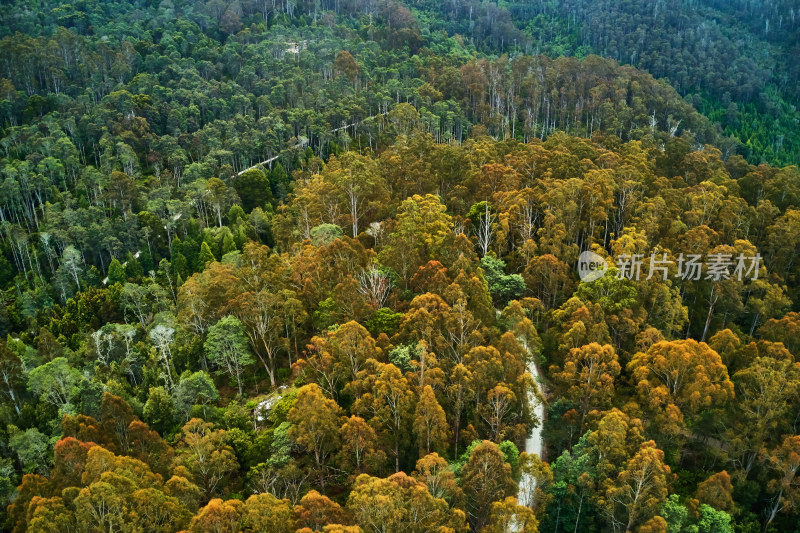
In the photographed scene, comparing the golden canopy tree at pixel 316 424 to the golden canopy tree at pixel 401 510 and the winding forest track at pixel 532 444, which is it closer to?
the golden canopy tree at pixel 401 510

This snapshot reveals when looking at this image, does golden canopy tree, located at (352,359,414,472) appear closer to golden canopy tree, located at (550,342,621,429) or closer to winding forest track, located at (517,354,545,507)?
winding forest track, located at (517,354,545,507)

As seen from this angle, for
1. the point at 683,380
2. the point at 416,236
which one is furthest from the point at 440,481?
the point at 416,236

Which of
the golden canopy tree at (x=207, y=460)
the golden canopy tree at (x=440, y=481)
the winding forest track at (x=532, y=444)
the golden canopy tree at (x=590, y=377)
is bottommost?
the winding forest track at (x=532, y=444)

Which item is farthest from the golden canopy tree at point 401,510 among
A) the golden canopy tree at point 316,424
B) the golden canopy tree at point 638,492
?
the golden canopy tree at point 638,492

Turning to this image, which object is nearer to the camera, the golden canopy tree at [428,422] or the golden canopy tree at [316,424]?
the golden canopy tree at [316,424]

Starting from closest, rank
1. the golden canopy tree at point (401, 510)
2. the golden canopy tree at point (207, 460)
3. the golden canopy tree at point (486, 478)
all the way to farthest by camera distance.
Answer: the golden canopy tree at point (401, 510), the golden canopy tree at point (486, 478), the golden canopy tree at point (207, 460)

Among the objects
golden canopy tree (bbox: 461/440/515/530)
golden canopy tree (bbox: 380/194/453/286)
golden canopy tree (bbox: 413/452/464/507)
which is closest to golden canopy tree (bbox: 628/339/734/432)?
golden canopy tree (bbox: 461/440/515/530)

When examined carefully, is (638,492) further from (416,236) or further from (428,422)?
(416,236)

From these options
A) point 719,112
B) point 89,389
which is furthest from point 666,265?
point 719,112
